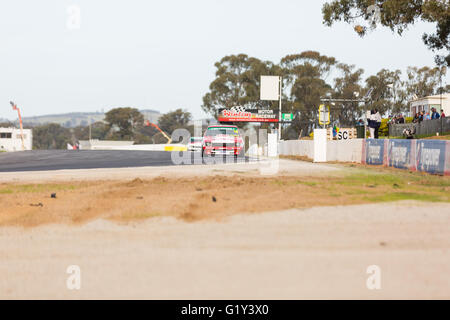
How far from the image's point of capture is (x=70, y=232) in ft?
18.2

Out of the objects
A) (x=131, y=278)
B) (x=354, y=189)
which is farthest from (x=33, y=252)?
(x=354, y=189)

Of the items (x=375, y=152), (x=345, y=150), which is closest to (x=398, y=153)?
(x=375, y=152)

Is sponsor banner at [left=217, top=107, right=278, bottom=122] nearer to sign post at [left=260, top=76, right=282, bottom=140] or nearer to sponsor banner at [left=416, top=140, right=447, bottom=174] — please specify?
sign post at [left=260, top=76, right=282, bottom=140]

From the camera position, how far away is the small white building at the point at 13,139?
116 m

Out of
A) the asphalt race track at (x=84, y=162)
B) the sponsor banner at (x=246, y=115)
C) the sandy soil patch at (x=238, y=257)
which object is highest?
the sponsor banner at (x=246, y=115)

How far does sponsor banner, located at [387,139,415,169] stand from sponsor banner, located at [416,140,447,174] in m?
0.52

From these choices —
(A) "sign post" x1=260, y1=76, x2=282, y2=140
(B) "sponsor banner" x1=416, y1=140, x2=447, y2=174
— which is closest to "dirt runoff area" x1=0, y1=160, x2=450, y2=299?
(B) "sponsor banner" x1=416, y1=140, x2=447, y2=174

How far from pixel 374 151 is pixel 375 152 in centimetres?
13

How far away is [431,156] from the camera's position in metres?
13.3

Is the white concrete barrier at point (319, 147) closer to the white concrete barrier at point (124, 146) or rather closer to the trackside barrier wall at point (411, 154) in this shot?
the trackside barrier wall at point (411, 154)

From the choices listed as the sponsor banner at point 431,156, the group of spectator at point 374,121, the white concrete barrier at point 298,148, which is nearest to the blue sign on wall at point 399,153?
the sponsor banner at point 431,156

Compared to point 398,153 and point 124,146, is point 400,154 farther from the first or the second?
point 124,146

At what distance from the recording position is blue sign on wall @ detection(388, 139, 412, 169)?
14.8m
